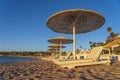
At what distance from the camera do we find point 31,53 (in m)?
94.7

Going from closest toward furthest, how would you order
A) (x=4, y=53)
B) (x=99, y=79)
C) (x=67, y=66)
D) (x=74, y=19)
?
(x=99, y=79) < (x=67, y=66) < (x=74, y=19) < (x=4, y=53)

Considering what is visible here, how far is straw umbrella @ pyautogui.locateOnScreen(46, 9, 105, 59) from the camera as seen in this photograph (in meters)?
9.33

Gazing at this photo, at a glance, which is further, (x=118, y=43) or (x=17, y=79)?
(x=118, y=43)

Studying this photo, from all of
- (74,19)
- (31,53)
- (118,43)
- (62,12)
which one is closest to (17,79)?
(62,12)

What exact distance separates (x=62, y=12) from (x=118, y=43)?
22.4ft

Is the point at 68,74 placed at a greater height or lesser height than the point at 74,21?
lesser

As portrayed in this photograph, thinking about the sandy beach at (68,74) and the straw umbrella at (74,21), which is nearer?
the sandy beach at (68,74)

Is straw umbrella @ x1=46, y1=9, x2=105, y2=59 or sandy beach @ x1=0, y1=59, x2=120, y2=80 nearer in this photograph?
sandy beach @ x1=0, y1=59, x2=120, y2=80

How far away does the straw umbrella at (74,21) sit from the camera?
367 inches

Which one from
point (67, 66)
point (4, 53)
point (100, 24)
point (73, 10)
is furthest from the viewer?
point (4, 53)

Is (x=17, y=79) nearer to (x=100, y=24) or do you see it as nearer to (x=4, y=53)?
(x=100, y=24)

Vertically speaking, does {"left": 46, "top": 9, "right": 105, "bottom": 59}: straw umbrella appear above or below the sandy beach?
above

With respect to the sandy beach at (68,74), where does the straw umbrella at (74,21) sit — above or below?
above

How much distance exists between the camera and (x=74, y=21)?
416 inches
